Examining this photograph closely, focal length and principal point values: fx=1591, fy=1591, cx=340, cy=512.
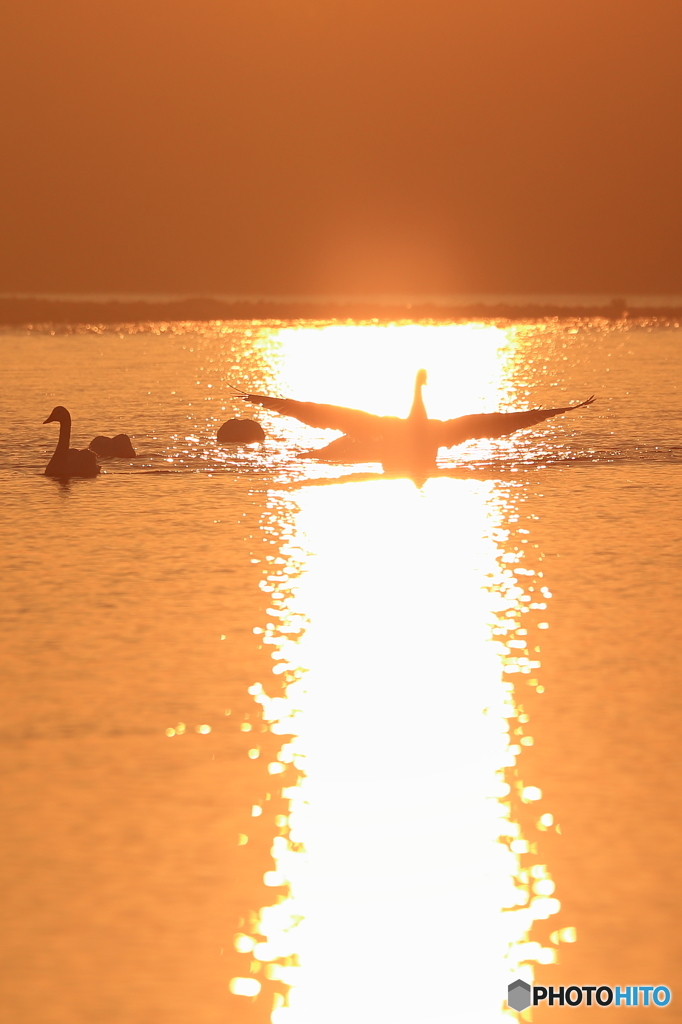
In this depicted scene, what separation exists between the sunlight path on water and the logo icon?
0.04 m

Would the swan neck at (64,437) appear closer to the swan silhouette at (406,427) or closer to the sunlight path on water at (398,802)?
the swan silhouette at (406,427)

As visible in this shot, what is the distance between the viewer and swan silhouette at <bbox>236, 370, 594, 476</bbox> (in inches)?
1024

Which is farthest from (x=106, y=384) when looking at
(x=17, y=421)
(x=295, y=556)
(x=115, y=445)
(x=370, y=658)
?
(x=370, y=658)

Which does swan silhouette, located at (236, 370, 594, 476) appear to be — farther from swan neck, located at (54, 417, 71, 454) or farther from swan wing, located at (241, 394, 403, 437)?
swan neck, located at (54, 417, 71, 454)

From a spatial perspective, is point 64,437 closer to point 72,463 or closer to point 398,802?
point 72,463

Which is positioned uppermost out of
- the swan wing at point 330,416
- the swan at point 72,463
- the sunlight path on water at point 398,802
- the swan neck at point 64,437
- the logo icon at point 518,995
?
the swan wing at point 330,416

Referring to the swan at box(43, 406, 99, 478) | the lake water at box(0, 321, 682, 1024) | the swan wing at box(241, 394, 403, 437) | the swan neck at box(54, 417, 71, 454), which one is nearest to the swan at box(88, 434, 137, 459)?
the swan neck at box(54, 417, 71, 454)

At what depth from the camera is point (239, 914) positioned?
752 cm

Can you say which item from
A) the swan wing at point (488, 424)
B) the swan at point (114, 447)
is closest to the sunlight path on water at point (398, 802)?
the swan wing at point (488, 424)

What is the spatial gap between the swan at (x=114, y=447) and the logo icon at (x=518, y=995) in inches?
856

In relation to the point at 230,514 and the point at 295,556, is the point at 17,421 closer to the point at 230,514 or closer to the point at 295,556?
the point at 230,514

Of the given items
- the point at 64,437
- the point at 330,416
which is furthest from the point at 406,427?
the point at 64,437

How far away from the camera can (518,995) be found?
6797 mm

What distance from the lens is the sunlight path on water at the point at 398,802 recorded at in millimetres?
6980
